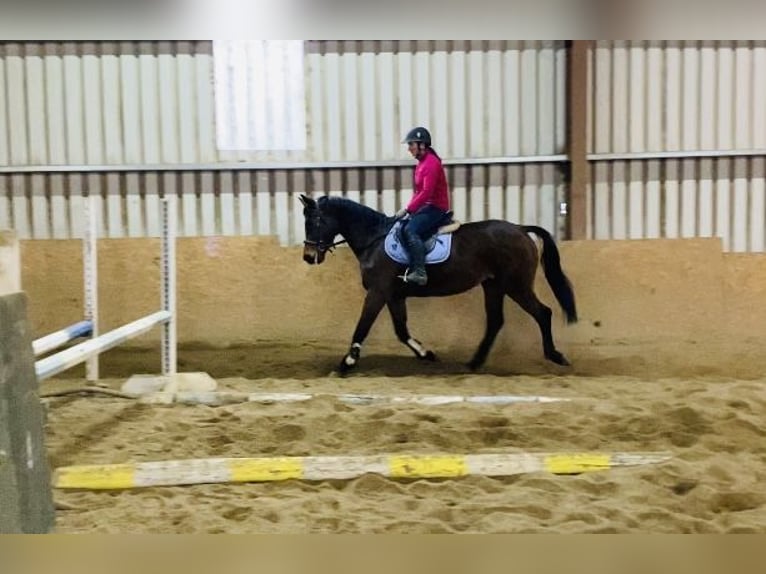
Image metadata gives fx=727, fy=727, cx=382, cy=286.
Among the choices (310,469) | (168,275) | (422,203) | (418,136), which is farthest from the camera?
(422,203)

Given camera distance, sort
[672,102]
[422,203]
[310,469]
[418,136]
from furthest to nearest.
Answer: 1. [672,102]
2. [422,203]
3. [418,136]
4. [310,469]

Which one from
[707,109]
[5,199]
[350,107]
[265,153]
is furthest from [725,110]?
[5,199]

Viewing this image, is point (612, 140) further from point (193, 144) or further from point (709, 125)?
point (193, 144)

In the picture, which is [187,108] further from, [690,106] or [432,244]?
[690,106]

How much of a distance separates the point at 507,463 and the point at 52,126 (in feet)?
11.0

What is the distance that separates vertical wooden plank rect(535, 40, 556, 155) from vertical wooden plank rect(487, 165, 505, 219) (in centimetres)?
26

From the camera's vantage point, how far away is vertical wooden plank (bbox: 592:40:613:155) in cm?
411

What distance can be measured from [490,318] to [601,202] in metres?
0.97

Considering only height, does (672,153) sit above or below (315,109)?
below

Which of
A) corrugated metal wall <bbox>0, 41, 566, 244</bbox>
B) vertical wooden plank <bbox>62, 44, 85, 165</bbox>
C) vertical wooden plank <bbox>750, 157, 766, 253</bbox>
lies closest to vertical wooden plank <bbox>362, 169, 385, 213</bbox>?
corrugated metal wall <bbox>0, 41, 566, 244</bbox>

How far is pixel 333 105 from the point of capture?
13.7ft

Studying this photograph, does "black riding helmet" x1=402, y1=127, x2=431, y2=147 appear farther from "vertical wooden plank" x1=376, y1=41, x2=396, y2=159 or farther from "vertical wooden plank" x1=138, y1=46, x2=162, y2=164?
"vertical wooden plank" x1=138, y1=46, x2=162, y2=164

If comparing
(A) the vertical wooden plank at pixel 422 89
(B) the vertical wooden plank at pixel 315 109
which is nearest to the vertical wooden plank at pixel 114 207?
(B) the vertical wooden plank at pixel 315 109

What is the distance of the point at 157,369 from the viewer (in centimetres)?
414
